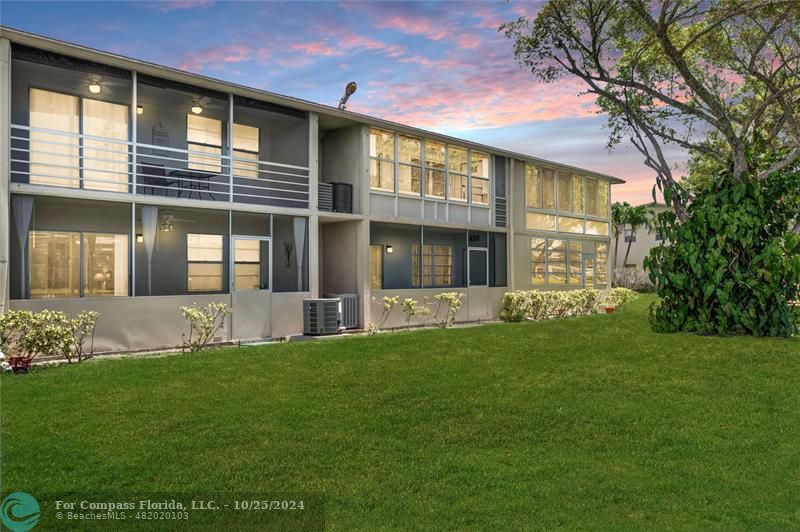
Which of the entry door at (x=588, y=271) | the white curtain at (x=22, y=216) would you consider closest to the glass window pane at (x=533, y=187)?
the entry door at (x=588, y=271)

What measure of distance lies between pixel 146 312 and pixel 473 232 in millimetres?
11308

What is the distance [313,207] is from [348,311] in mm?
3016

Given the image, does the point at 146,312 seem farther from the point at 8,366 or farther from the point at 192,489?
the point at 192,489

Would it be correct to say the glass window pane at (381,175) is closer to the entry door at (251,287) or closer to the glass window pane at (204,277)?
the entry door at (251,287)

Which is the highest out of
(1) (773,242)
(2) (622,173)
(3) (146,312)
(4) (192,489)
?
(2) (622,173)

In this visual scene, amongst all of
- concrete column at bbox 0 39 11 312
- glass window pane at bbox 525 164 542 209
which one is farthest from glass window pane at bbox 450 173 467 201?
concrete column at bbox 0 39 11 312

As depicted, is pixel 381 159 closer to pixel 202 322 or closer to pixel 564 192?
pixel 202 322

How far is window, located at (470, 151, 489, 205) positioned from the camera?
68.3 ft

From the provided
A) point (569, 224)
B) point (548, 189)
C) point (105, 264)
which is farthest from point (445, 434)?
point (569, 224)

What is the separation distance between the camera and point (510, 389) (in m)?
8.33

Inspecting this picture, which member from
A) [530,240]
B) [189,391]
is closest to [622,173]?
[530,240]

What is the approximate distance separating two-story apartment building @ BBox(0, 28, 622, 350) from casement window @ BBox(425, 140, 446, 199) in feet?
0.18

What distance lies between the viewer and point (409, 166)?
18734mm

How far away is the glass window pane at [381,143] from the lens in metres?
17.8
